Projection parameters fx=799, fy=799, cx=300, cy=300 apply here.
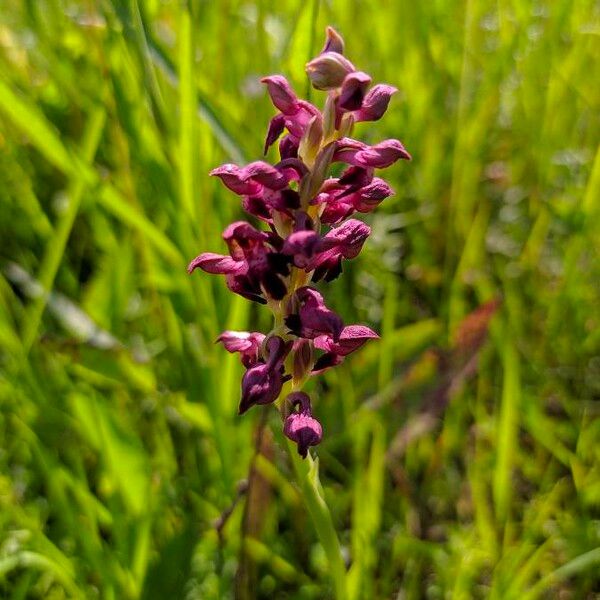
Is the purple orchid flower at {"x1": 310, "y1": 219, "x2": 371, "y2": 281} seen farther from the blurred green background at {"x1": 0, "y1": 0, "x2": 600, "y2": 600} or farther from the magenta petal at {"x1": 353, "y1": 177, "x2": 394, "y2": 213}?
the blurred green background at {"x1": 0, "y1": 0, "x2": 600, "y2": 600}

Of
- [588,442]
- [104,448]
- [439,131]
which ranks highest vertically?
[439,131]

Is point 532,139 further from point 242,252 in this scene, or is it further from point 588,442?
point 242,252

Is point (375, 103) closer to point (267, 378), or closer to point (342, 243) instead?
point (342, 243)

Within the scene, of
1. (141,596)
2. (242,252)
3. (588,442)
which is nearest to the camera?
(242,252)

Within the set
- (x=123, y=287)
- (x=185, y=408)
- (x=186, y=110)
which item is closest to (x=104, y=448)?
(x=185, y=408)

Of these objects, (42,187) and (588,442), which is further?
(42,187)

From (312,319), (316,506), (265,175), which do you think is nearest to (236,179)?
(265,175)
